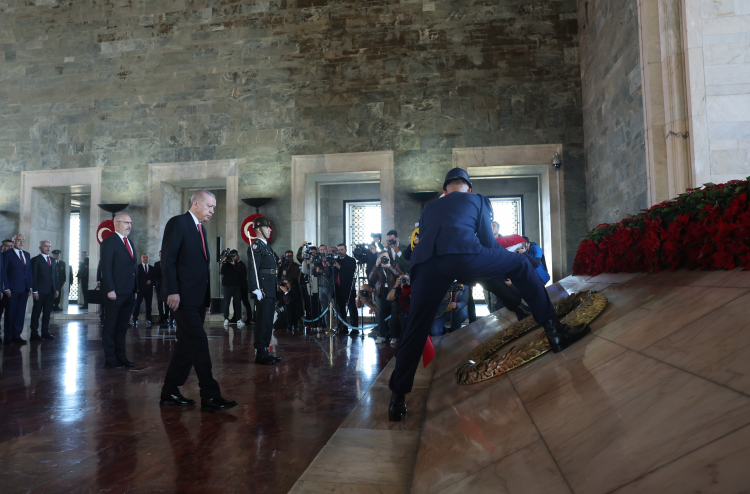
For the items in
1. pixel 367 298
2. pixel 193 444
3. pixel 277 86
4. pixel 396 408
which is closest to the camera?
pixel 193 444

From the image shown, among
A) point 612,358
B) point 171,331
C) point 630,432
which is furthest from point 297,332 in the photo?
point 630,432

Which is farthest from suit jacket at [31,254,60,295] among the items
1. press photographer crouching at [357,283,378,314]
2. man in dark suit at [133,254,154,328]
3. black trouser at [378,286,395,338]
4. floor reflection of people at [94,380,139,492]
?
black trouser at [378,286,395,338]

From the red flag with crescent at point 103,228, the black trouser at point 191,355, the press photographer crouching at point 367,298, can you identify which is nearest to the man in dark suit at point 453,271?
the black trouser at point 191,355

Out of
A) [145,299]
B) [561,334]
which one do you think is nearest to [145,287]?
[145,299]

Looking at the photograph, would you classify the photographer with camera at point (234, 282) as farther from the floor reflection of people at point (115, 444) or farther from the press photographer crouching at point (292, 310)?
→ the floor reflection of people at point (115, 444)

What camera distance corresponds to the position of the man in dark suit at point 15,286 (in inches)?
315

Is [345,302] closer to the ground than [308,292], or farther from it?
closer to the ground

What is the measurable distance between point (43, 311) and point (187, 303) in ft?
22.0

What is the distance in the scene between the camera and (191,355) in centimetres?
362

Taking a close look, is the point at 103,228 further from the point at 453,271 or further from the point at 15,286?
the point at 453,271

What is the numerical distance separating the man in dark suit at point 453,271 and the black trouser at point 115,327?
151 inches

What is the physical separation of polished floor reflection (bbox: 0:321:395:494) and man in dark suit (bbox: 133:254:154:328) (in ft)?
16.8

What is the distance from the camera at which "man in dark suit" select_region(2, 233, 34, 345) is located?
26.3 feet

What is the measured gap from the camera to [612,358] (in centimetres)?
236
